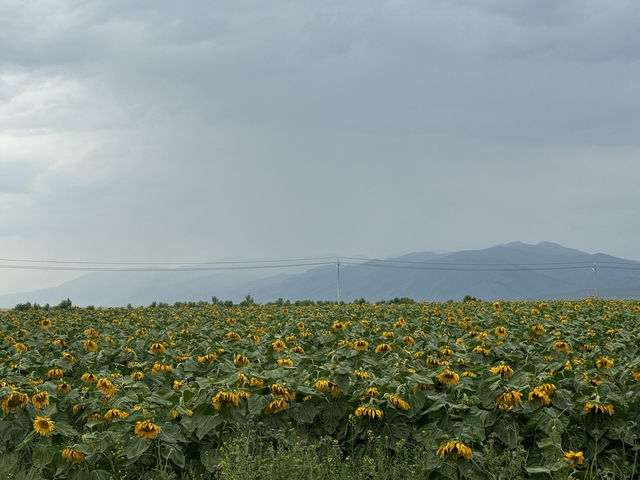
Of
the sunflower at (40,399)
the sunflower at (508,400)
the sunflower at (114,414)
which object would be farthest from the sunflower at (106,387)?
the sunflower at (508,400)

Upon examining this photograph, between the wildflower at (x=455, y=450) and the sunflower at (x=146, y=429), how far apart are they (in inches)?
114

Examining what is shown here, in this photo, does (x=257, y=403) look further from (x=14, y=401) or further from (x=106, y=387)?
(x=14, y=401)

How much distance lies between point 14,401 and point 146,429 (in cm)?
207

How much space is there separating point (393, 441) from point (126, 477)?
2939 millimetres

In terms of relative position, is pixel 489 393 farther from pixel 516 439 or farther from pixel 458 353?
pixel 458 353

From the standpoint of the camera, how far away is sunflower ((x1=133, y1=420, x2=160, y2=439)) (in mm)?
7188

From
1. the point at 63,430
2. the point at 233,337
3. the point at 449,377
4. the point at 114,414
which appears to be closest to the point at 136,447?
the point at 114,414

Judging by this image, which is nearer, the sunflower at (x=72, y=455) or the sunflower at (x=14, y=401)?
the sunflower at (x=72, y=455)

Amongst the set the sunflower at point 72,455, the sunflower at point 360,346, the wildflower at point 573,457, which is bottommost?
the sunflower at point 72,455

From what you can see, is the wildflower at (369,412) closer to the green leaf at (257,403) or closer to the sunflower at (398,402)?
the sunflower at (398,402)

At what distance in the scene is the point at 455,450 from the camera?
21.4 ft

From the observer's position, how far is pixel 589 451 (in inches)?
293

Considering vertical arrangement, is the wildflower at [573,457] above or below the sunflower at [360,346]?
below

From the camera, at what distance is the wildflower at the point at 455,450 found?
6.39 meters
